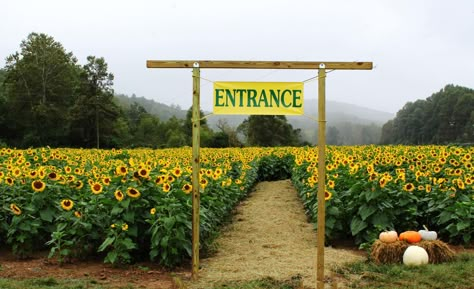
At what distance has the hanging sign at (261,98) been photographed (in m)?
5.68

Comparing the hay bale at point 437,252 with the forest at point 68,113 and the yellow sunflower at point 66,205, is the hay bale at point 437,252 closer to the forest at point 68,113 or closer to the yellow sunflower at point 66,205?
the yellow sunflower at point 66,205

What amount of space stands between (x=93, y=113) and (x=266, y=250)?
50.1 meters

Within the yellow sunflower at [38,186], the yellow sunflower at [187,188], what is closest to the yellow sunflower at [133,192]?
the yellow sunflower at [187,188]

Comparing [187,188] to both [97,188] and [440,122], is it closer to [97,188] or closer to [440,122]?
[97,188]

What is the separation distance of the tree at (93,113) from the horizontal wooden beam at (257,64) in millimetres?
48841

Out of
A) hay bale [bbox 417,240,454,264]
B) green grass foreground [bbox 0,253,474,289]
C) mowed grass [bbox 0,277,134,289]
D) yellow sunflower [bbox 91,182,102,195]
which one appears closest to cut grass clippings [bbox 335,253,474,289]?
green grass foreground [bbox 0,253,474,289]

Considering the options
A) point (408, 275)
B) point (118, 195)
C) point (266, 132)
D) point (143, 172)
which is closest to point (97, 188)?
point (118, 195)

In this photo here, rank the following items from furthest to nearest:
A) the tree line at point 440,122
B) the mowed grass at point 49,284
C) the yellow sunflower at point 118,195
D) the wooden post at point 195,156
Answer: the tree line at point 440,122 < the yellow sunflower at point 118,195 < the wooden post at point 195,156 < the mowed grass at point 49,284

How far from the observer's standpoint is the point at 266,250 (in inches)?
298

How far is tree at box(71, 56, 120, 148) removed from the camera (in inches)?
2141

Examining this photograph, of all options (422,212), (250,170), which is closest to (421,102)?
(250,170)

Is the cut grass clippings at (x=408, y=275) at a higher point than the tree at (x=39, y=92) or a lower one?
lower

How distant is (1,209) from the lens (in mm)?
7199

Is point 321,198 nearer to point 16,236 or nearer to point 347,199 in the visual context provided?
point 347,199
